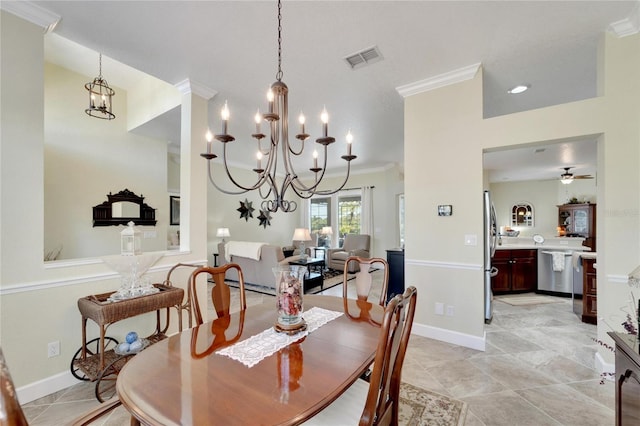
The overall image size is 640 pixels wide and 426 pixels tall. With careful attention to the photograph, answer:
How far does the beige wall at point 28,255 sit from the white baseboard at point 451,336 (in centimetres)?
331

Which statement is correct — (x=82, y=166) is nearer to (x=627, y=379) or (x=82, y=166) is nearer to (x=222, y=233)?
(x=222, y=233)

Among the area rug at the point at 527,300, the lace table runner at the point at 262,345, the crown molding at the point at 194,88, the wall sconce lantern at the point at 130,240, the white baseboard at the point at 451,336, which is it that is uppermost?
the crown molding at the point at 194,88

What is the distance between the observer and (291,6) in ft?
6.39

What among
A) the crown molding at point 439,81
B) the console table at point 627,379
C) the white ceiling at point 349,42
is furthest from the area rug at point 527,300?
the crown molding at point 439,81

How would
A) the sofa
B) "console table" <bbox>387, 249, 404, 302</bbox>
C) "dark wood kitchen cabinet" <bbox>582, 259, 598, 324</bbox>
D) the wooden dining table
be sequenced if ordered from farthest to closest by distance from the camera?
1. the sofa
2. "console table" <bbox>387, 249, 404, 302</bbox>
3. "dark wood kitchen cabinet" <bbox>582, 259, 598, 324</bbox>
4. the wooden dining table

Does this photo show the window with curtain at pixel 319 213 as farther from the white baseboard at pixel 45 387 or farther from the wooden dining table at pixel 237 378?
the wooden dining table at pixel 237 378

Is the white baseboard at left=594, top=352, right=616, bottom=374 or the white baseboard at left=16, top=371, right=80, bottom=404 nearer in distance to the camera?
the white baseboard at left=16, top=371, right=80, bottom=404

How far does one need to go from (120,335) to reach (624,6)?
496 cm

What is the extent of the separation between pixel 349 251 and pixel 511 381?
503 cm

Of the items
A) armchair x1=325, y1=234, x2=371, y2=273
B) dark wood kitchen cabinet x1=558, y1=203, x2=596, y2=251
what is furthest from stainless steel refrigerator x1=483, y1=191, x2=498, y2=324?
dark wood kitchen cabinet x1=558, y1=203, x2=596, y2=251

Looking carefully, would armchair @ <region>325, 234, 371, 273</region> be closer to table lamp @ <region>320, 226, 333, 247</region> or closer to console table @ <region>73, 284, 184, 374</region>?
table lamp @ <region>320, 226, 333, 247</region>

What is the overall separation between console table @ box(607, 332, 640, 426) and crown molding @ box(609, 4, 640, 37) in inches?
94.5

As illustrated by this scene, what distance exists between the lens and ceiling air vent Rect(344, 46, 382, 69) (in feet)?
8.09

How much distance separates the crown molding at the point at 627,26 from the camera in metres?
2.06
